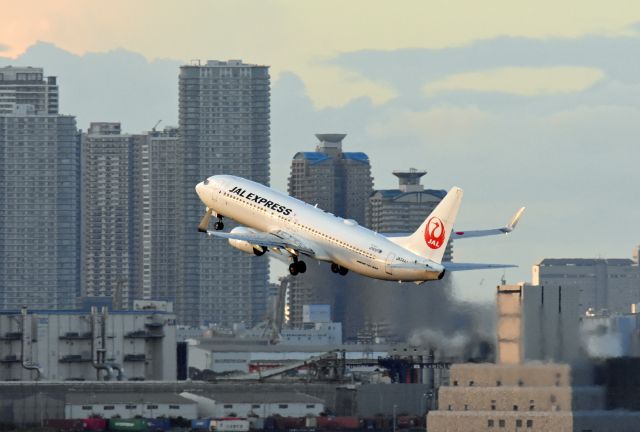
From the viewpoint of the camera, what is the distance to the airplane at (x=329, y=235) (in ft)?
389

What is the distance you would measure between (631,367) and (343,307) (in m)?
70.5

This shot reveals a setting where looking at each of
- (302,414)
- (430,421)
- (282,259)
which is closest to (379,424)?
(302,414)

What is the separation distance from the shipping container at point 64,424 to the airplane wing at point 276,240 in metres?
48.7

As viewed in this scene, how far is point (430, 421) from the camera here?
139 metres

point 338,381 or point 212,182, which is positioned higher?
point 212,182

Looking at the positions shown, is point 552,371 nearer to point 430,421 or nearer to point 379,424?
point 430,421

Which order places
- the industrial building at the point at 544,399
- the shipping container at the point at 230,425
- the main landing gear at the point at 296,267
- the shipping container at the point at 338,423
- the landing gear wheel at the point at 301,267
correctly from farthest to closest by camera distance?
1. the shipping container at the point at 338,423
2. the shipping container at the point at 230,425
3. the landing gear wheel at the point at 301,267
4. the main landing gear at the point at 296,267
5. the industrial building at the point at 544,399

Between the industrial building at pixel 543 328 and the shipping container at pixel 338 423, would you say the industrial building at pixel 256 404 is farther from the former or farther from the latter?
the industrial building at pixel 543 328

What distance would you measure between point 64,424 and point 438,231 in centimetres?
6178

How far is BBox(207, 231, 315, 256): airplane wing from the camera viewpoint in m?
125

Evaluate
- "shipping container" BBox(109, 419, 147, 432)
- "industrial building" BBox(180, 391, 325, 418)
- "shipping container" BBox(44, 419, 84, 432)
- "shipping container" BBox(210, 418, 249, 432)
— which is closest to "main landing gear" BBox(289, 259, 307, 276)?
"shipping container" BBox(210, 418, 249, 432)

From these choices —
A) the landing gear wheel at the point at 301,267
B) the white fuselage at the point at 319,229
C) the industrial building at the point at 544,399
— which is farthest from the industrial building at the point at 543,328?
the landing gear wheel at the point at 301,267

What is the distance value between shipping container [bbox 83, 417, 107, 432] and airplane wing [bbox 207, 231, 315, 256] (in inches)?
Answer: 1941

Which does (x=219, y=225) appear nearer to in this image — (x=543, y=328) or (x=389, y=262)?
(x=389, y=262)
